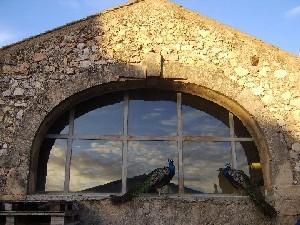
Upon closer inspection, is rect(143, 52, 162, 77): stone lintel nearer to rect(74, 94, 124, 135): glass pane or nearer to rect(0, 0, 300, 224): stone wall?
rect(0, 0, 300, 224): stone wall

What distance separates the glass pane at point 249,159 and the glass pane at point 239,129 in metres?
0.12

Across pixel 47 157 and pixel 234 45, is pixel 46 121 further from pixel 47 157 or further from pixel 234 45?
pixel 234 45

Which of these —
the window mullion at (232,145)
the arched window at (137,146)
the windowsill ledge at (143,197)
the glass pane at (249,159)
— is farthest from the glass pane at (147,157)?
the glass pane at (249,159)

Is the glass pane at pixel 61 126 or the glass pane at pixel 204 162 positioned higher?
the glass pane at pixel 61 126

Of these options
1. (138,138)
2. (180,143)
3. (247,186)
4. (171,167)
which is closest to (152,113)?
(138,138)

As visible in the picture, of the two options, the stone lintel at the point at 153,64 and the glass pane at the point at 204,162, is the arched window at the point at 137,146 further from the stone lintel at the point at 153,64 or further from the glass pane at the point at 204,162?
the stone lintel at the point at 153,64

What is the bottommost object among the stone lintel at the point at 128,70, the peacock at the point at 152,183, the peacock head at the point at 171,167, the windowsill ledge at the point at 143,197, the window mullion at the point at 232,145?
the windowsill ledge at the point at 143,197

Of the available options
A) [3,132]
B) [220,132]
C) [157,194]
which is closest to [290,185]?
[220,132]

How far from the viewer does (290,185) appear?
5.06 metres

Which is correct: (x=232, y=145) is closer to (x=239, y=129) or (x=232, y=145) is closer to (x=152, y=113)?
(x=239, y=129)

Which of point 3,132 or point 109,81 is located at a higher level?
point 109,81

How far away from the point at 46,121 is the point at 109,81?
3.38 feet

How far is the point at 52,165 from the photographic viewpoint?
552 centimetres

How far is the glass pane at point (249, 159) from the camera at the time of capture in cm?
554
